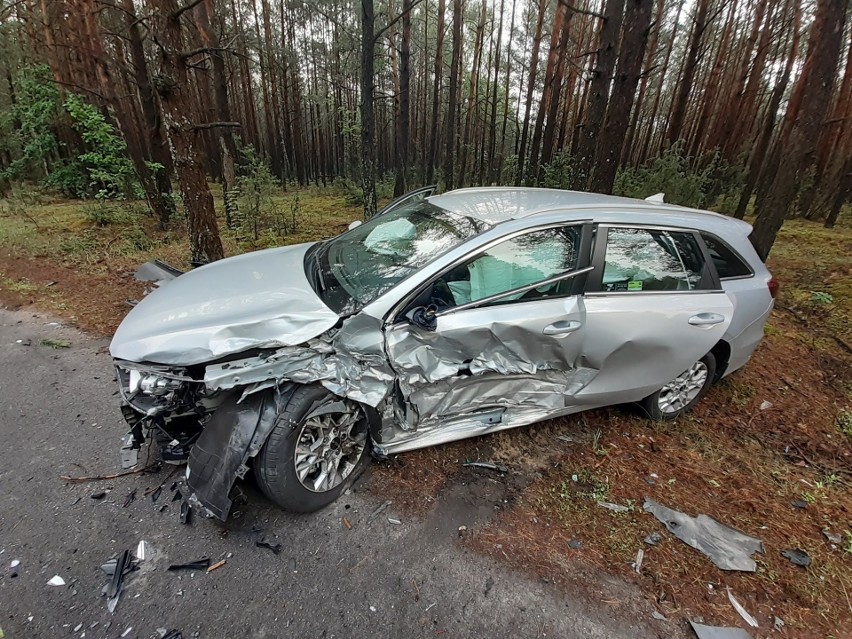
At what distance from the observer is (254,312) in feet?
7.54

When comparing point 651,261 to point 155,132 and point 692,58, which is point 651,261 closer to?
point 155,132

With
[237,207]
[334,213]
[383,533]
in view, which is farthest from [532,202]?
[334,213]

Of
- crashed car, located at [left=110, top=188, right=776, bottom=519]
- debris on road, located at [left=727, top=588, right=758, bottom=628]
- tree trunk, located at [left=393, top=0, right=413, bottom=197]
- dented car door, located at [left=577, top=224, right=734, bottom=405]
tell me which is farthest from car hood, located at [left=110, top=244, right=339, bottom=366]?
tree trunk, located at [left=393, top=0, right=413, bottom=197]

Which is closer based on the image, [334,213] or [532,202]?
[532,202]

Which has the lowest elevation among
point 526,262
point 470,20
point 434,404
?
point 434,404

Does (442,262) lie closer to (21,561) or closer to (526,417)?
(526,417)

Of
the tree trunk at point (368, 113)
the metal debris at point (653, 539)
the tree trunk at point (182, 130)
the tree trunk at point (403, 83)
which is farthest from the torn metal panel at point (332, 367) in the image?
the tree trunk at point (403, 83)

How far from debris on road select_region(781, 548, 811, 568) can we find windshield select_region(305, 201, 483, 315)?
99.3 inches

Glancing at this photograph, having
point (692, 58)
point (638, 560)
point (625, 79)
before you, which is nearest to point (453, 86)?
point (692, 58)

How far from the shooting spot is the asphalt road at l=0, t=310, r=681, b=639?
185 cm

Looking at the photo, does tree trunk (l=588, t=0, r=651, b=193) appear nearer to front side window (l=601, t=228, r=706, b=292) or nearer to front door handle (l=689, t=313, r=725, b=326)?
front side window (l=601, t=228, r=706, b=292)

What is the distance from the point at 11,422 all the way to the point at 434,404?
10.3 feet

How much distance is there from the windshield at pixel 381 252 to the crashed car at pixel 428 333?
16 millimetres

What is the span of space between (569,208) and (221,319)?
230 centimetres
